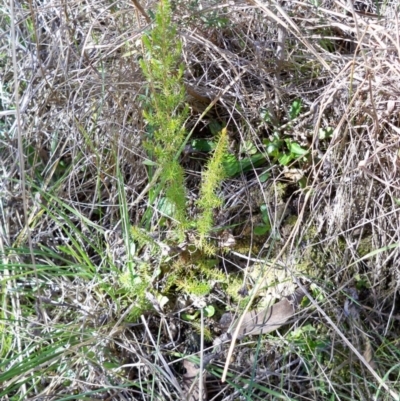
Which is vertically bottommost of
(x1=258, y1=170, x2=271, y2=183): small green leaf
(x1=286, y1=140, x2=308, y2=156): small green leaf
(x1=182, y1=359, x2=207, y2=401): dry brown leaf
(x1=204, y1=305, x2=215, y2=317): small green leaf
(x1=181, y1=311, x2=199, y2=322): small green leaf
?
(x1=182, y1=359, x2=207, y2=401): dry brown leaf

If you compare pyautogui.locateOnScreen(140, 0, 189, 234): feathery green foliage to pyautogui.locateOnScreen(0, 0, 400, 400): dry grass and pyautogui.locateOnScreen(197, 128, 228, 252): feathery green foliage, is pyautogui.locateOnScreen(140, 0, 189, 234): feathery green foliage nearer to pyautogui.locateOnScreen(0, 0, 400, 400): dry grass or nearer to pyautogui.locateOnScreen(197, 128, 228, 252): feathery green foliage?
pyautogui.locateOnScreen(197, 128, 228, 252): feathery green foliage

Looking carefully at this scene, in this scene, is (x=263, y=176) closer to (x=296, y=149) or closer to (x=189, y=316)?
(x=296, y=149)

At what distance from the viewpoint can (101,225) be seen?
55.2 inches

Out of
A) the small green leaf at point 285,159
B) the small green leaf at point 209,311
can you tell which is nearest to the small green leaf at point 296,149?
the small green leaf at point 285,159

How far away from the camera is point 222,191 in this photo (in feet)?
4.47

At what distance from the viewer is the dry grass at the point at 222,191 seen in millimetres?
1194

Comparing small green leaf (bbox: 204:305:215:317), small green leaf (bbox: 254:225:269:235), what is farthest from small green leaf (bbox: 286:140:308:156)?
small green leaf (bbox: 204:305:215:317)

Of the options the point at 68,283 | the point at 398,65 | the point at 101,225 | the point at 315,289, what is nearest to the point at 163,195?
the point at 101,225

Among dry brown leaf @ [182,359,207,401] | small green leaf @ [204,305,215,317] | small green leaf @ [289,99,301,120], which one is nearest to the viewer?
dry brown leaf @ [182,359,207,401]

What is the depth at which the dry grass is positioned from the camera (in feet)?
3.92

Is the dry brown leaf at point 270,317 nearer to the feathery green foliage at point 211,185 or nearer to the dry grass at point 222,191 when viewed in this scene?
the dry grass at point 222,191

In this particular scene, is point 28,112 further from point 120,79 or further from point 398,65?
point 398,65

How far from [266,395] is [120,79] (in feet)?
2.61

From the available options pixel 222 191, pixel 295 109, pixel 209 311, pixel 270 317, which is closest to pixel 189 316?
pixel 209 311
